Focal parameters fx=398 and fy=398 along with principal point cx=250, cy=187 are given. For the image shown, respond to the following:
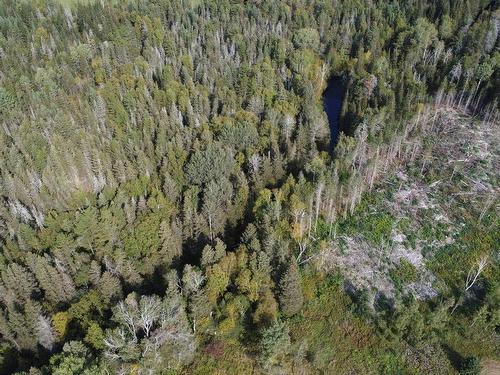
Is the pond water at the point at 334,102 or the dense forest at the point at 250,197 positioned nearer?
the dense forest at the point at 250,197

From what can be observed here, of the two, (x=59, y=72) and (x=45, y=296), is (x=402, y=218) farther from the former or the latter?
(x=59, y=72)

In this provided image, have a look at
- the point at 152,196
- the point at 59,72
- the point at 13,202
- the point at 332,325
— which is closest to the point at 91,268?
the point at 152,196

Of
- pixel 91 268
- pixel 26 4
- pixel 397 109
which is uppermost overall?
pixel 26 4

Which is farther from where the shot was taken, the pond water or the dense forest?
the pond water
